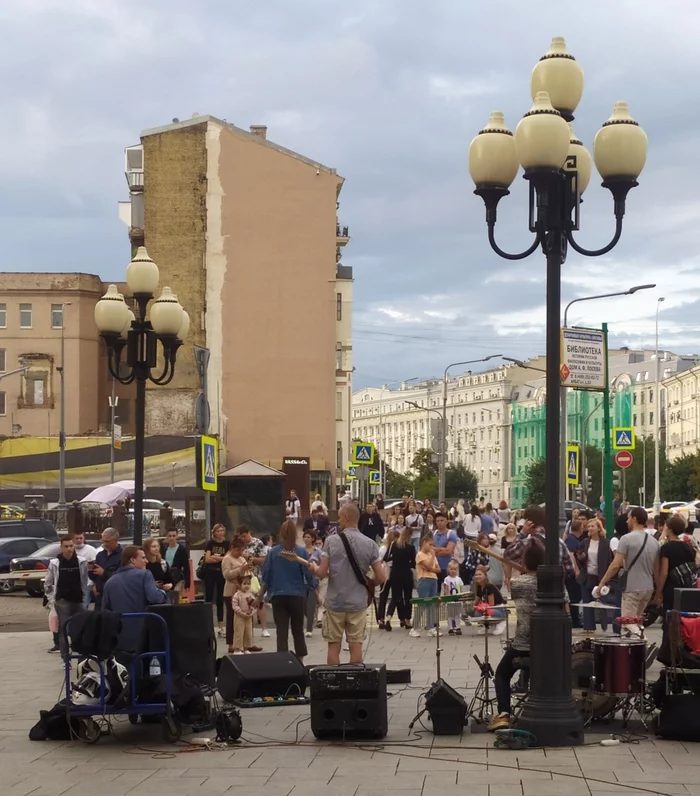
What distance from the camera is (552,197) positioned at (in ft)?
36.3

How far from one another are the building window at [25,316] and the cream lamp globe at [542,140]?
78199 mm

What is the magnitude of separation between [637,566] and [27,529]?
83.5 ft

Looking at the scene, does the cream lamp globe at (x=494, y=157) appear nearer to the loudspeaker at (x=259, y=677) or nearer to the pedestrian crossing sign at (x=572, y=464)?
the loudspeaker at (x=259, y=677)

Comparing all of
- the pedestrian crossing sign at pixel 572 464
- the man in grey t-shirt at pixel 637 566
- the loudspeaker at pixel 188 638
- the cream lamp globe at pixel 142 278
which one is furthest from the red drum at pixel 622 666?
the pedestrian crossing sign at pixel 572 464

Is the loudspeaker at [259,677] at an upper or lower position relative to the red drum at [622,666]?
lower

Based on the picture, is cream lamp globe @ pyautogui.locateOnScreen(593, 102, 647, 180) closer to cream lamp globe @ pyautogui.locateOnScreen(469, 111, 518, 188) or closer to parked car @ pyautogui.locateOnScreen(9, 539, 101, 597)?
cream lamp globe @ pyautogui.locateOnScreen(469, 111, 518, 188)

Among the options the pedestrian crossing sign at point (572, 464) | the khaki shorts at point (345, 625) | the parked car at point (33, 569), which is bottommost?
the parked car at point (33, 569)

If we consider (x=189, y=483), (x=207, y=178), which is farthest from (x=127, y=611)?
(x=207, y=178)

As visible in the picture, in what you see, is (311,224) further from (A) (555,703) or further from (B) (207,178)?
(A) (555,703)

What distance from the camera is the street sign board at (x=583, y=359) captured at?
22.1 m

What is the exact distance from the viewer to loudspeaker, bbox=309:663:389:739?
423 inches

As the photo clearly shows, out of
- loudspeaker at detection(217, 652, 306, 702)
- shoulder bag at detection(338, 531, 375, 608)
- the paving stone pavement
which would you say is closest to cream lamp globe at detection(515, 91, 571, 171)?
shoulder bag at detection(338, 531, 375, 608)

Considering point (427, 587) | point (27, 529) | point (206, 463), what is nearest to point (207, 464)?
point (206, 463)

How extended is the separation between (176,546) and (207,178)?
44.0m
